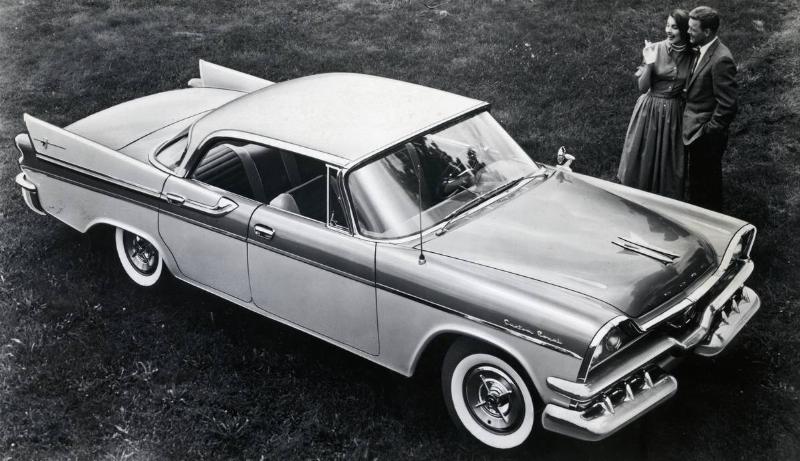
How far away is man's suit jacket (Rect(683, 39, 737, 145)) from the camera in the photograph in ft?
16.3

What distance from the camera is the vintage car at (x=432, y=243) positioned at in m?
3.38

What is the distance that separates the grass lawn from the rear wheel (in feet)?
0.36

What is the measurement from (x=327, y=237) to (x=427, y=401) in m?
1.10

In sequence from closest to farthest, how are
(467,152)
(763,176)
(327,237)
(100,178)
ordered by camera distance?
(327,237) < (467,152) < (100,178) < (763,176)

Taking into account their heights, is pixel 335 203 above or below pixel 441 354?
above

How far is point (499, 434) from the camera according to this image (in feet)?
12.0

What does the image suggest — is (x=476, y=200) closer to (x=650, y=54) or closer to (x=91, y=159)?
(x=650, y=54)

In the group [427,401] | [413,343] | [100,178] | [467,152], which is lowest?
[427,401]

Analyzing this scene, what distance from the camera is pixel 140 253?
514 centimetres

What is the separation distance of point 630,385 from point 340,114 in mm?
2227

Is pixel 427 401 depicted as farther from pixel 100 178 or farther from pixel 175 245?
pixel 100 178

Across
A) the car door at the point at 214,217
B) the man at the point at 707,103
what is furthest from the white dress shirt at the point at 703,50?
the car door at the point at 214,217

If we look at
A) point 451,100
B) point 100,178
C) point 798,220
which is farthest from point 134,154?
point 798,220

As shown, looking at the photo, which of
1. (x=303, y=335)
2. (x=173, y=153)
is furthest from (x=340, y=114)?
(x=303, y=335)
